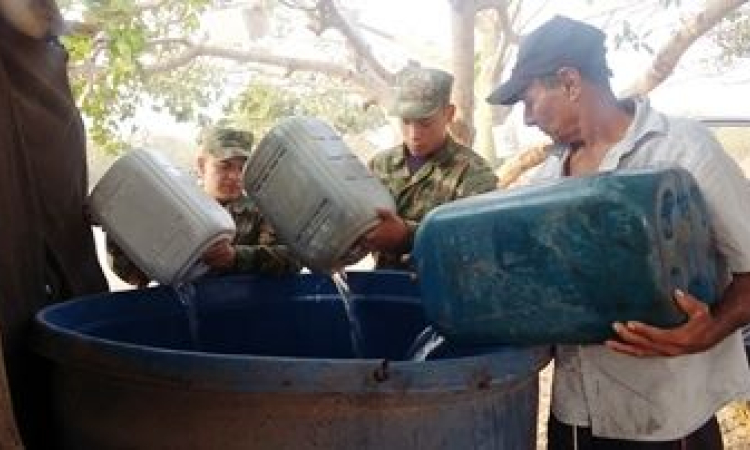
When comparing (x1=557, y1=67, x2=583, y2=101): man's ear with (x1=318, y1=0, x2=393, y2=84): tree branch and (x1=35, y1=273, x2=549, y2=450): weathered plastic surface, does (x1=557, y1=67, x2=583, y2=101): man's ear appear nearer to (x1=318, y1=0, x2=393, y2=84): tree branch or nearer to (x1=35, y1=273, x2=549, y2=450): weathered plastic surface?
(x1=35, y1=273, x2=549, y2=450): weathered plastic surface

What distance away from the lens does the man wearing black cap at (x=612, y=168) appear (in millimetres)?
2031

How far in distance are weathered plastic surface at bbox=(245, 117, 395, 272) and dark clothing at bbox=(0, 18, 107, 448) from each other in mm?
484

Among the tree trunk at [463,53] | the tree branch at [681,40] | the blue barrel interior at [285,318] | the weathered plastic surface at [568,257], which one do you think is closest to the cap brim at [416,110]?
the blue barrel interior at [285,318]

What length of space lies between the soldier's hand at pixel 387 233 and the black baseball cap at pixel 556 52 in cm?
44

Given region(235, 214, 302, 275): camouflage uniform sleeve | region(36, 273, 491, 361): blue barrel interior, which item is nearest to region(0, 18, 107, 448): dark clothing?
region(36, 273, 491, 361): blue barrel interior

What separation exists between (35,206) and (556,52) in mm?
1335

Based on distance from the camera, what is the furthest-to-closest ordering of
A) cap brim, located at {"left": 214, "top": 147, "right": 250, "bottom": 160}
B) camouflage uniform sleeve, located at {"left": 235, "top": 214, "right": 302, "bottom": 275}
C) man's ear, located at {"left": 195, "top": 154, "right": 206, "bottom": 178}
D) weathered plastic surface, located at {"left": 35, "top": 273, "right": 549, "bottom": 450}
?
man's ear, located at {"left": 195, "top": 154, "right": 206, "bottom": 178}, cap brim, located at {"left": 214, "top": 147, "right": 250, "bottom": 160}, camouflage uniform sleeve, located at {"left": 235, "top": 214, "right": 302, "bottom": 275}, weathered plastic surface, located at {"left": 35, "top": 273, "right": 549, "bottom": 450}

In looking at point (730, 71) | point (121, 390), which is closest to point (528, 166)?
point (121, 390)

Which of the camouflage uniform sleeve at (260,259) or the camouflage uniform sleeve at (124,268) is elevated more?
the camouflage uniform sleeve at (124,268)

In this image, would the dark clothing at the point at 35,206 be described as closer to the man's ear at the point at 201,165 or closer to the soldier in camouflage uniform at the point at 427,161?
the man's ear at the point at 201,165

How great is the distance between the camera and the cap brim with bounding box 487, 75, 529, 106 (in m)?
2.16

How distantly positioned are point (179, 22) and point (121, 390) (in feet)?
21.3

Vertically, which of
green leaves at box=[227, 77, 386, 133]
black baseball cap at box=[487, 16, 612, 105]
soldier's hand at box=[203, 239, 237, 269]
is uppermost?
black baseball cap at box=[487, 16, 612, 105]

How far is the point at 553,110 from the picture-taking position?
6.98 ft
